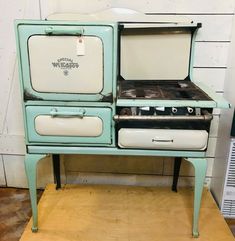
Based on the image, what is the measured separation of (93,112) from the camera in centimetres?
131

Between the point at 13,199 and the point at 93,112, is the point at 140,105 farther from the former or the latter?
the point at 13,199

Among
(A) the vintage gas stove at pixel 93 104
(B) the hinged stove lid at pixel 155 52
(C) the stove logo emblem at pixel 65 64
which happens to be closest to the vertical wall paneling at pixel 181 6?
(B) the hinged stove lid at pixel 155 52

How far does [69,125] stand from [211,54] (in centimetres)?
103

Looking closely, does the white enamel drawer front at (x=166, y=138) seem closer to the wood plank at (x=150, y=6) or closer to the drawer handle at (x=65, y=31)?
the drawer handle at (x=65, y=31)

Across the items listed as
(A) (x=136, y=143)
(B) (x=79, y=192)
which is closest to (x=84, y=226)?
(B) (x=79, y=192)

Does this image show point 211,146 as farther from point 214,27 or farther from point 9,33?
point 9,33

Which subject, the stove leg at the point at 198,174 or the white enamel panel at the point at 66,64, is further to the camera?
the stove leg at the point at 198,174

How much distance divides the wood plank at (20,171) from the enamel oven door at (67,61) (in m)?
0.86

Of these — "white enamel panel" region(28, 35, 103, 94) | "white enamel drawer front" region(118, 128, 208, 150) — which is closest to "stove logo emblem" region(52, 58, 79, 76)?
"white enamel panel" region(28, 35, 103, 94)

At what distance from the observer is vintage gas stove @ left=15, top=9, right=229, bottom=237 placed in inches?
47.5

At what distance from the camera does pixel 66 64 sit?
4.07 ft

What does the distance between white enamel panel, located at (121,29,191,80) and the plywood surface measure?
828 millimetres

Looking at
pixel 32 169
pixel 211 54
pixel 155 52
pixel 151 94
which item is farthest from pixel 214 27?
pixel 32 169

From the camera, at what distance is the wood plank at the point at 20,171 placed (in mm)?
2016
